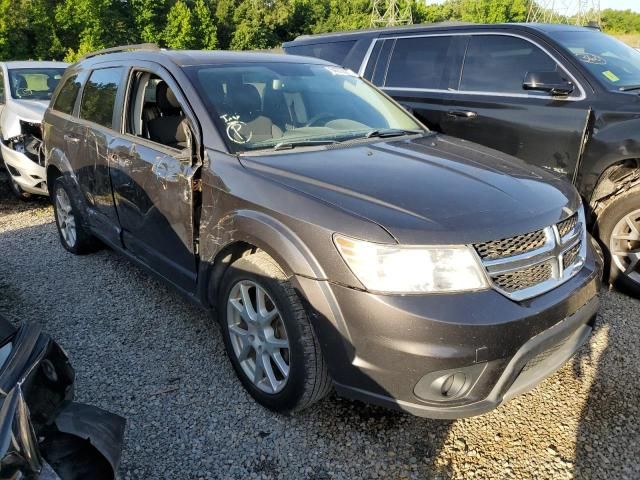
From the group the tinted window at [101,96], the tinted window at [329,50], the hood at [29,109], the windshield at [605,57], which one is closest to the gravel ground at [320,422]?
the tinted window at [101,96]

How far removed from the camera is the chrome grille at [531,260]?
83.2 inches

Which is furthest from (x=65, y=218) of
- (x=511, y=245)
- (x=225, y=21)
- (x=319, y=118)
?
(x=225, y=21)

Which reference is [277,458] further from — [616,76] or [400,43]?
[400,43]

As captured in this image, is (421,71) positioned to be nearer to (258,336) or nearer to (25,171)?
(258,336)

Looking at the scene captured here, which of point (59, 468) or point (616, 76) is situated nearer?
point (59, 468)

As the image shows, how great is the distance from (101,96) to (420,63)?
2.98 meters

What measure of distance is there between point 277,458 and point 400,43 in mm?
4334

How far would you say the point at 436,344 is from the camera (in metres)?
2.01

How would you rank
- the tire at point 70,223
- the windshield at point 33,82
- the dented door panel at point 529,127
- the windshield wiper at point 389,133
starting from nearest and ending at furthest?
the windshield wiper at point 389,133 < the dented door panel at point 529,127 < the tire at point 70,223 < the windshield at point 33,82

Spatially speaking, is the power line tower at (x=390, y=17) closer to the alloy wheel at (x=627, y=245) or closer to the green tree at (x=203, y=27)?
the green tree at (x=203, y=27)

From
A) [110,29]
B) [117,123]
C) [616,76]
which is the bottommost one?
[110,29]

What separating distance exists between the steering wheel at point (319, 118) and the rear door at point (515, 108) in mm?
1822

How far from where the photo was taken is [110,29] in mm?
47812

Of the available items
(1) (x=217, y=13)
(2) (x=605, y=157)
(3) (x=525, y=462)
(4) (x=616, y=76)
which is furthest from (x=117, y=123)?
(1) (x=217, y=13)
